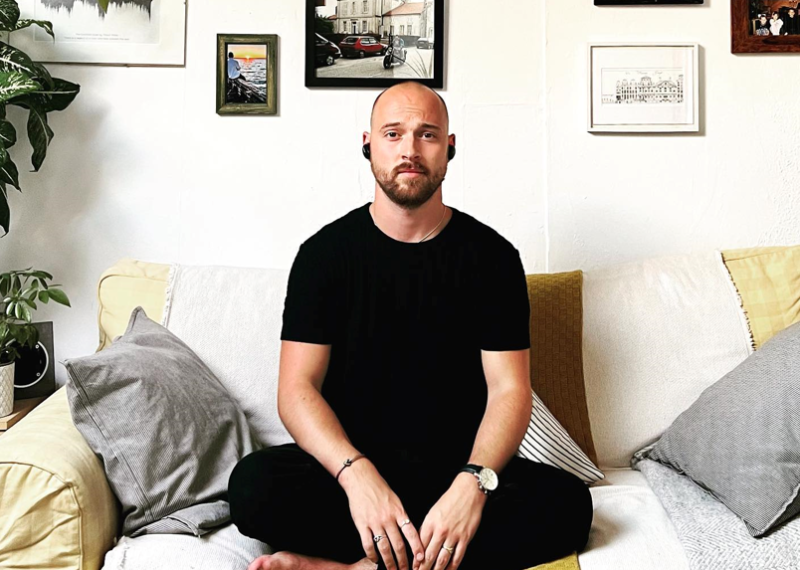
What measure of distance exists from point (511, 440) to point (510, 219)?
1.00 meters

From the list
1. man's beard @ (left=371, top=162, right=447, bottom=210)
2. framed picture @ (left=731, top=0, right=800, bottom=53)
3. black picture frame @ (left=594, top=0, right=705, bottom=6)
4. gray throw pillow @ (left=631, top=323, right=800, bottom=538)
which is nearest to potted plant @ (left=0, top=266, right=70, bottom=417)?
man's beard @ (left=371, top=162, right=447, bottom=210)

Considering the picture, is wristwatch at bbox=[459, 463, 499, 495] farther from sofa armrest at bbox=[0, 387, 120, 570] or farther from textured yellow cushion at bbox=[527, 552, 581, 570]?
sofa armrest at bbox=[0, 387, 120, 570]

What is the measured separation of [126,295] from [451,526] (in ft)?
3.71

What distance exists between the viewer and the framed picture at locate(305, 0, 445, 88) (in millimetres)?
2461

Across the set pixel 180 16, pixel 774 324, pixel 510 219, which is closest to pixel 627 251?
pixel 510 219

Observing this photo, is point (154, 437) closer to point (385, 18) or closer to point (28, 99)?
point (28, 99)

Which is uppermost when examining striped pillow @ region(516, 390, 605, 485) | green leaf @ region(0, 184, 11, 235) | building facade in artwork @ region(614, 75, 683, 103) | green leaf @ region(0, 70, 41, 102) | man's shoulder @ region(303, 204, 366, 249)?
building facade in artwork @ region(614, 75, 683, 103)

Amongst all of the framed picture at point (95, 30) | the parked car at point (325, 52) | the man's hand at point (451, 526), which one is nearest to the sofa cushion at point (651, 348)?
the man's hand at point (451, 526)

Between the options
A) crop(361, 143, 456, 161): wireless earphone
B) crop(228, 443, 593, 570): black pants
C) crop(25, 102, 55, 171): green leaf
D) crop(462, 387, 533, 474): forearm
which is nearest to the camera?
crop(228, 443, 593, 570): black pants

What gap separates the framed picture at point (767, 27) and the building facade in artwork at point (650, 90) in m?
0.21

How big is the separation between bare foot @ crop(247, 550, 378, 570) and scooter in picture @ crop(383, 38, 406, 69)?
4.96 ft

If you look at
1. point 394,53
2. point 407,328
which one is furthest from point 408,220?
point 394,53

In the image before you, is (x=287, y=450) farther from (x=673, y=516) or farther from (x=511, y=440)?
(x=673, y=516)

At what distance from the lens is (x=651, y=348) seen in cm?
210
